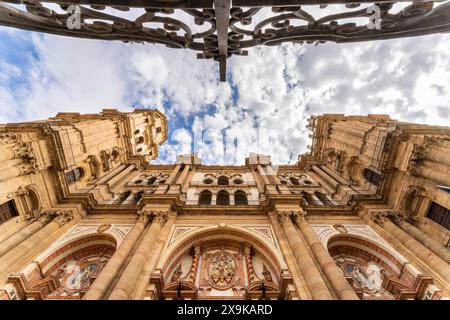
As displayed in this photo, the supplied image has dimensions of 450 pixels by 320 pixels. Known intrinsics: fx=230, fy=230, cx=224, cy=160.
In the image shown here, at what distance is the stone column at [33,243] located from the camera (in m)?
11.0

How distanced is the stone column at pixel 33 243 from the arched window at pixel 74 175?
3401 millimetres

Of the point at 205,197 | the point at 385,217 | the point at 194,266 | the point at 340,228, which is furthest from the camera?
the point at 205,197

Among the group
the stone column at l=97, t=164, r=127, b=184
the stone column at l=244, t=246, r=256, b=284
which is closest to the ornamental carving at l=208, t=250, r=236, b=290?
the stone column at l=244, t=246, r=256, b=284

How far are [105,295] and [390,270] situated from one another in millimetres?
14630

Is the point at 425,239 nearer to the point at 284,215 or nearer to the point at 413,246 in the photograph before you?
the point at 413,246

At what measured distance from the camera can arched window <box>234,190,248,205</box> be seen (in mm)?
19280

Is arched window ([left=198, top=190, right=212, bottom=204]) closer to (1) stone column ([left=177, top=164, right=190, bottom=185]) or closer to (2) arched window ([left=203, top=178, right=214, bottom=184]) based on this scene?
(2) arched window ([left=203, top=178, right=214, bottom=184])

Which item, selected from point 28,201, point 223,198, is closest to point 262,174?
point 223,198

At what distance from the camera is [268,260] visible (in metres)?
13.2

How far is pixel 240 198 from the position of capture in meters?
20.0

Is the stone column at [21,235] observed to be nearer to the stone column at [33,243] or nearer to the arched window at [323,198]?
the stone column at [33,243]

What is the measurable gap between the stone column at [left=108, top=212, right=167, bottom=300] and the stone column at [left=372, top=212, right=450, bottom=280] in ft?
46.0

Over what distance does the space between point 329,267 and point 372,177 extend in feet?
36.1
